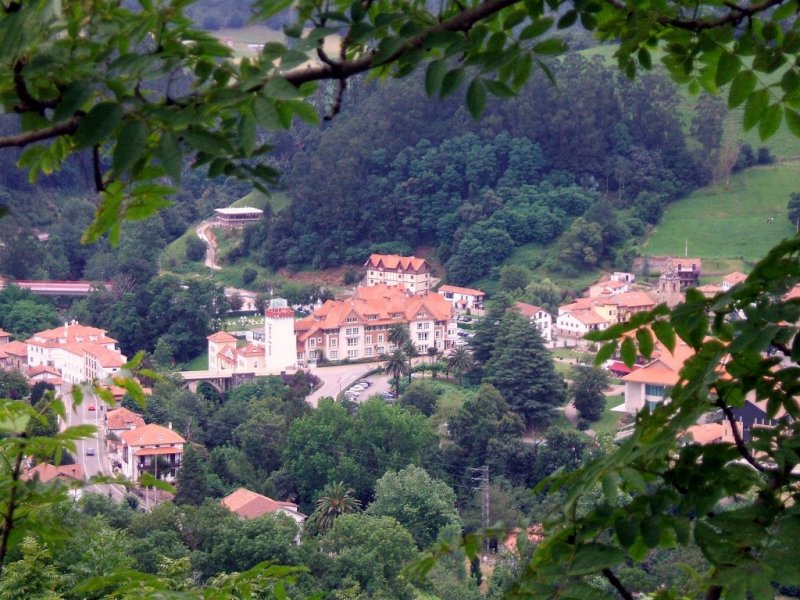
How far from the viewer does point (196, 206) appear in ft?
70.7

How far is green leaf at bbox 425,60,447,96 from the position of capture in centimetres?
73

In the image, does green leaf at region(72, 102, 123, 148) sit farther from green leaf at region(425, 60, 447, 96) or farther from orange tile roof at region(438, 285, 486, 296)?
orange tile roof at region(438, 285, 486, 296)

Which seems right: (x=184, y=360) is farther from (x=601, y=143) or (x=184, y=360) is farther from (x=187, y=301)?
(x=601, y=143)

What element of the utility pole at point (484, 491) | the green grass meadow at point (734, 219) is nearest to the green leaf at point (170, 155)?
the utility pole at point (484, 491)

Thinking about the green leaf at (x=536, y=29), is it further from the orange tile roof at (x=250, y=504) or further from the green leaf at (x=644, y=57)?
the orange tile roof at (x=250, y=504)

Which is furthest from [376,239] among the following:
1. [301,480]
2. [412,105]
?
[301,480]

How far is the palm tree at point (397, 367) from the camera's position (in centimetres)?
1443

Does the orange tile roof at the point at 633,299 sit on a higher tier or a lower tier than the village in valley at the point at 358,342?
higher

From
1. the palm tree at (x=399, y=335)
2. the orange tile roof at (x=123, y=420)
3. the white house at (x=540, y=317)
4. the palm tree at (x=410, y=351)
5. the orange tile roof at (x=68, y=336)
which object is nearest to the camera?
the orange tile roof at (x=123, y=420)

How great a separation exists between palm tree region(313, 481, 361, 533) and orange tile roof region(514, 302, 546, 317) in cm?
600

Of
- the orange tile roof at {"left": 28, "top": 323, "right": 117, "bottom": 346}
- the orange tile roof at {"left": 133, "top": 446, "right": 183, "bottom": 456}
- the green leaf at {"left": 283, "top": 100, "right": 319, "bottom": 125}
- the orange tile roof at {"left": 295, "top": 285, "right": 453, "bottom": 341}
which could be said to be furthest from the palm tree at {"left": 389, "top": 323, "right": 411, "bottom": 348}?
the green leaf at {"left": 283, "top": 100, "right": 319, "bottom": 125}

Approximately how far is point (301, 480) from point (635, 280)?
322 inches

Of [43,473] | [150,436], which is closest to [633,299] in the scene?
[150,436]

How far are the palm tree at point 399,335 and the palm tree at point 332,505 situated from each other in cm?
592
